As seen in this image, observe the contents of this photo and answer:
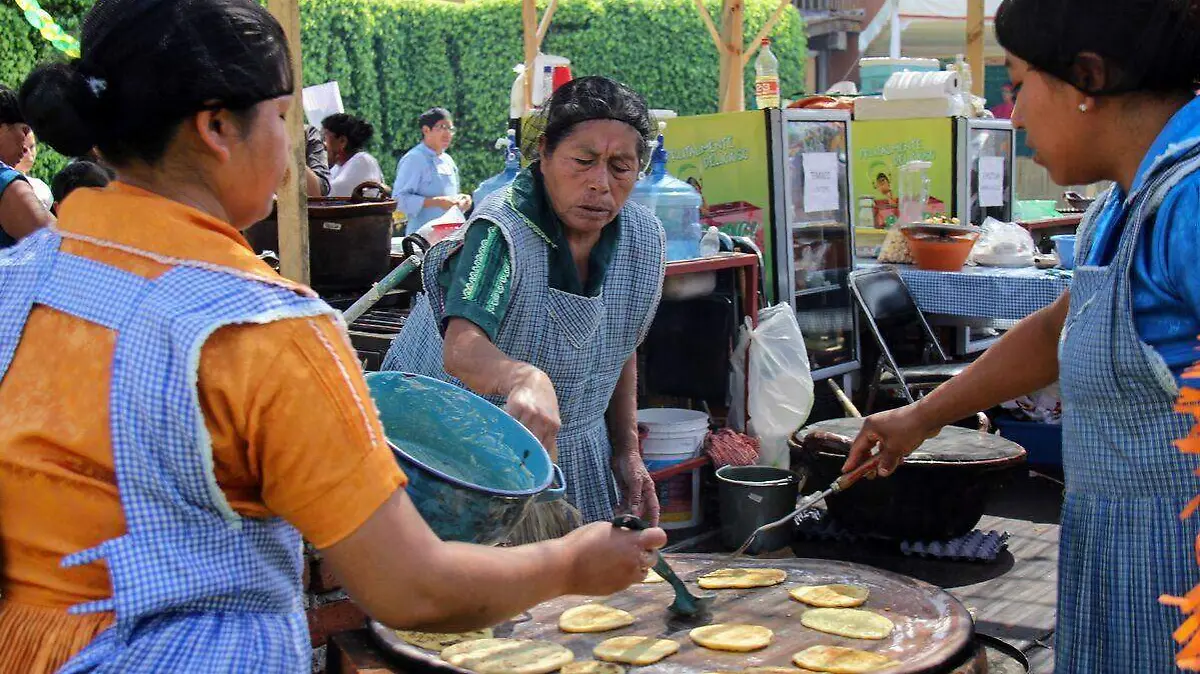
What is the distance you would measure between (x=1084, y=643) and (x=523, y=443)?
971 mm

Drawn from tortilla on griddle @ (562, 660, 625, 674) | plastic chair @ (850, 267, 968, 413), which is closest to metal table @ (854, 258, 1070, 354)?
plastic chair @ (850, 267, 968, 413)

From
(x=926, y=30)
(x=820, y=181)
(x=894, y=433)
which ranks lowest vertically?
(x=894, y=433)

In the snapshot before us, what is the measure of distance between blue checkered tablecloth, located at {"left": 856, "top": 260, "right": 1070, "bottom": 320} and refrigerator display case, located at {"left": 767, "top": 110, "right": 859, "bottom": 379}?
268 millimetres

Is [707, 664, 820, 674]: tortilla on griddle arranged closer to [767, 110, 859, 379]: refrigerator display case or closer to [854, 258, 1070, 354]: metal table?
[767, 110, 859, 379]: refrigerator display case

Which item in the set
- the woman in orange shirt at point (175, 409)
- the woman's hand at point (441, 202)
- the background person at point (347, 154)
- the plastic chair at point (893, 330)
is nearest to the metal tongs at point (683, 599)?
the woman in orange shirt at point (175, 409)

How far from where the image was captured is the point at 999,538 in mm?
4492

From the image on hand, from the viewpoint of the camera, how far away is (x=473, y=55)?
16078 mm

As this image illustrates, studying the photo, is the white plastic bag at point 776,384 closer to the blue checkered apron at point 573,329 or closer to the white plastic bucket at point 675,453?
the white plastic bucket at point 675,453

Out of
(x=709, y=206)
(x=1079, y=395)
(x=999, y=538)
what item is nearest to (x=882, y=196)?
(x=709, y=206)

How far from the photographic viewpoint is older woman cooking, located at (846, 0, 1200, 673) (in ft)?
5.34

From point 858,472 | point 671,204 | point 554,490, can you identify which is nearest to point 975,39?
point 671,204

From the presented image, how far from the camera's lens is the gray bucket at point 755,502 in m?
4.27

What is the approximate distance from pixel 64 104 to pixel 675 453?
3467mm

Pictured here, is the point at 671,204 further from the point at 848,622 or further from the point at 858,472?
the point at 848,622
